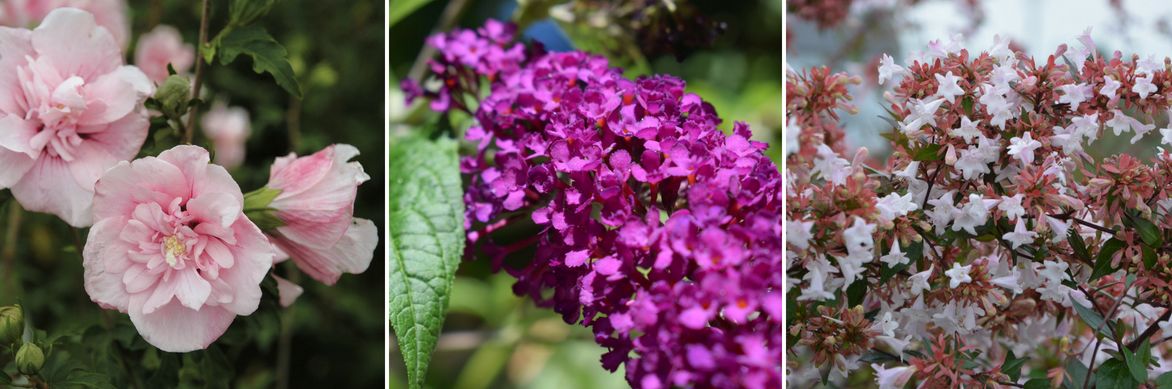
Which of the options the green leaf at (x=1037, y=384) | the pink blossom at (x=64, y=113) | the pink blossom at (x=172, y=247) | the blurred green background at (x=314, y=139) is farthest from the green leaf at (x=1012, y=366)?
the blurred green background at (x=314, y=139)

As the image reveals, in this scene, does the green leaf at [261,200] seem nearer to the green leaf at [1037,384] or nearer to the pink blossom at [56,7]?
the pink blossom at [56,7]

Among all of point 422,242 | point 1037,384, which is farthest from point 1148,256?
point 422,242

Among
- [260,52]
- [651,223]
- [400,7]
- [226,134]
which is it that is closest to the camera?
[651,223]

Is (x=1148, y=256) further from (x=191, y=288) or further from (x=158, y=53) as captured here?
(x=158, y=53)

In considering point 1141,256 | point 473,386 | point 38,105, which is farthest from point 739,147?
point 473,386

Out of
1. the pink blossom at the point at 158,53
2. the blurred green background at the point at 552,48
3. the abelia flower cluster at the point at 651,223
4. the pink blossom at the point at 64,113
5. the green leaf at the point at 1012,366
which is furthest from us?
the blurred green background at the point at 552,48

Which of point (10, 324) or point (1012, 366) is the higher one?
point (1012, 366)
